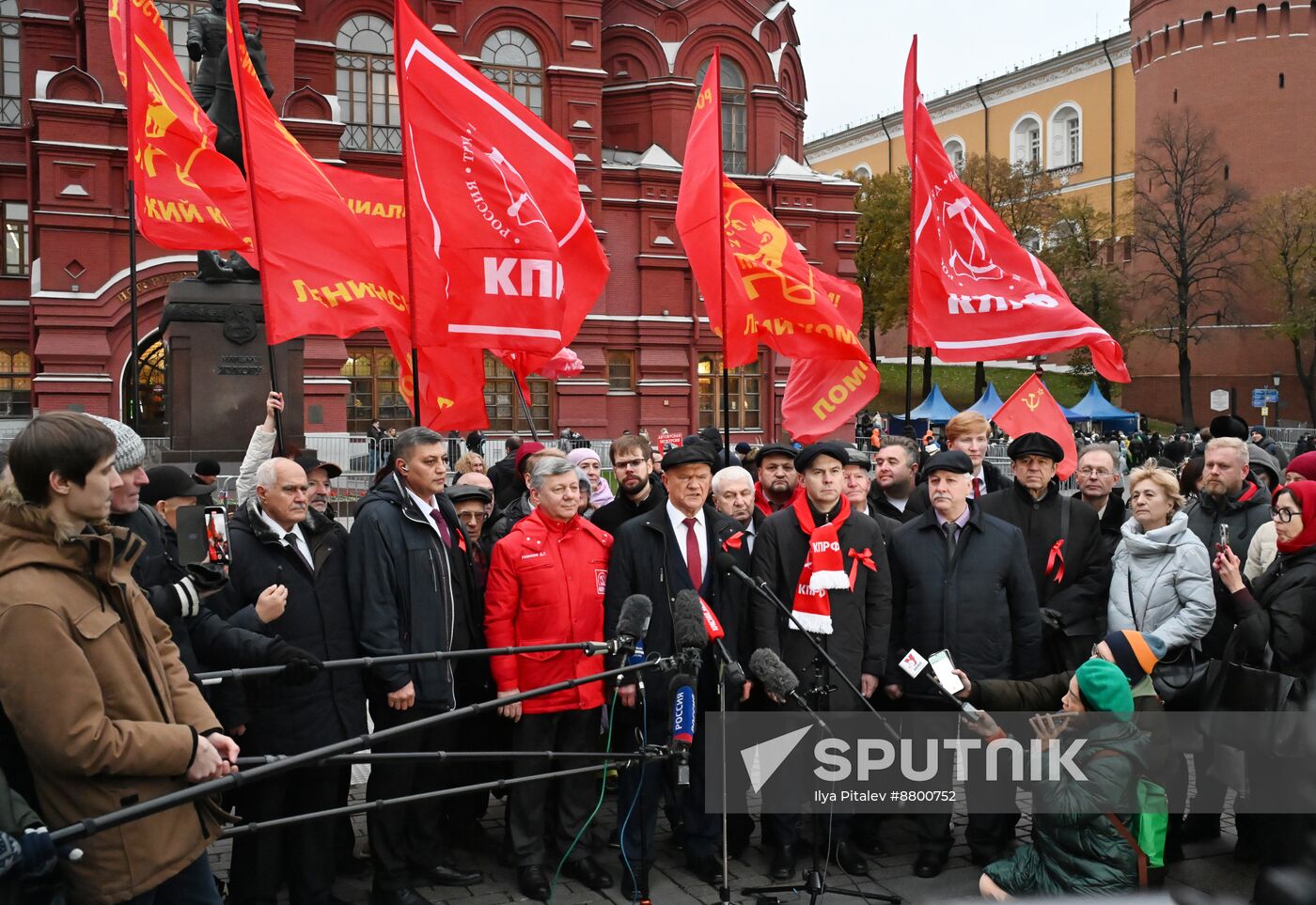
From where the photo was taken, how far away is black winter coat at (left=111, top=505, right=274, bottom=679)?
13.9 ft

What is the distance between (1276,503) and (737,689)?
2588 millimetres

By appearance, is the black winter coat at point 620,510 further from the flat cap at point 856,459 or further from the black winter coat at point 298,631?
the black winter coat at point 298,631

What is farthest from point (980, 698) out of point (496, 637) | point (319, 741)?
point (319, 741)

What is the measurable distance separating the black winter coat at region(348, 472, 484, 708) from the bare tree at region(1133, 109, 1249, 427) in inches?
1831

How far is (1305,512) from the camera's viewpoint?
4973 millimetres

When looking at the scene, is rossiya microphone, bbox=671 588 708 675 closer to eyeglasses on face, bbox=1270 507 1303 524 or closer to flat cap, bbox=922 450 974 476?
flat cap, bbox=922 450 974 476

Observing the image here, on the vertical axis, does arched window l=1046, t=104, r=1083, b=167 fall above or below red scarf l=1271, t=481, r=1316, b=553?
above

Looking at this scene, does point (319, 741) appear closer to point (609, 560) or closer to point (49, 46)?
point (609, 560)

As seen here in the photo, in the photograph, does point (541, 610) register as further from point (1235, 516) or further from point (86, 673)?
point (1235, 516)

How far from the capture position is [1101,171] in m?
62.1

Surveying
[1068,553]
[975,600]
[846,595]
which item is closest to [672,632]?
[846,595]

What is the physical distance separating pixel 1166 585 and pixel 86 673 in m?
4.80

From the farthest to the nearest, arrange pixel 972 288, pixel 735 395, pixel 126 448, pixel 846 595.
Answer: pixel 735 395 < pixel 972 288 < pixel 846 595 < pixel 126 448

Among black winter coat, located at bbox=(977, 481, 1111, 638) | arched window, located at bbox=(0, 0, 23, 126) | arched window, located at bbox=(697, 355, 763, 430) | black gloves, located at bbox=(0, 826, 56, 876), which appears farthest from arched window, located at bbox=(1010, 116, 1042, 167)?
black gloves, located at bbox=(0, 826, 56, 876)
